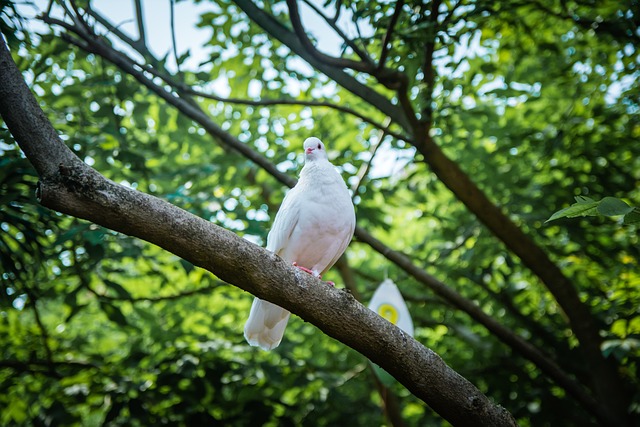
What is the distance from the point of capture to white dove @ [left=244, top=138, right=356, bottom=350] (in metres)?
2.70

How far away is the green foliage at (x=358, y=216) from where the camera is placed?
3602 mm

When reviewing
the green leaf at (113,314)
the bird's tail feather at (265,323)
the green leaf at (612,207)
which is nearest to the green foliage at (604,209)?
the green leaf at (612,207)

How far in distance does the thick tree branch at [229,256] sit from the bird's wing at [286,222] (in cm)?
70

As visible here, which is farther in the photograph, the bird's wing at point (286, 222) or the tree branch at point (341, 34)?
the tree branch at point (341, 34)

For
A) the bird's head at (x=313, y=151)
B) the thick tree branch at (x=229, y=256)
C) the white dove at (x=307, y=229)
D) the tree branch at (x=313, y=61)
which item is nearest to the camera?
the thick tree branch at (x=229, y=256)

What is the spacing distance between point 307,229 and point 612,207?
1.50m

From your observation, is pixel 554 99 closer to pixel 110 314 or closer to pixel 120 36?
pixel 120 36

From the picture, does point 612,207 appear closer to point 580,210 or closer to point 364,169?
point 580,210

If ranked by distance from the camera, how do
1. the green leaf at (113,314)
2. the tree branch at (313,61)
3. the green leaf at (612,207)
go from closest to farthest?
the green leaf at (612,207)
the tree branch at (313,61)
the green leaf at (113,314)

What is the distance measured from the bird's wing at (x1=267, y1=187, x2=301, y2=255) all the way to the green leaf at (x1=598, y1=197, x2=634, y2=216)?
152 centimetres

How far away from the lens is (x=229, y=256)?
190cm

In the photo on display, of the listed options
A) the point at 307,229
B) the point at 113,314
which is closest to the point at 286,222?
the point at 307,229

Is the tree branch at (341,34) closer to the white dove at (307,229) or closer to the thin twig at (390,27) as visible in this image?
the thin twig at (390,27)

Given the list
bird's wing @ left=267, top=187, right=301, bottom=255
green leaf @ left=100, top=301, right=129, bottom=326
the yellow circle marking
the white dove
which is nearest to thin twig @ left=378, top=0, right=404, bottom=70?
the white dove
